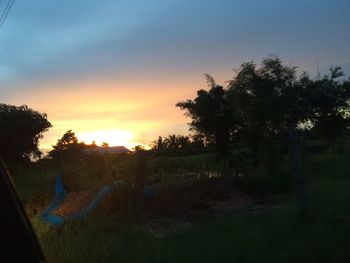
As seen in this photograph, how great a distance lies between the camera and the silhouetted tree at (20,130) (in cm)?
3466

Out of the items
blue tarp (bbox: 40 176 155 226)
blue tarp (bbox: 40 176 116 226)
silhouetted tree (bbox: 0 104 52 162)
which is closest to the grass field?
blue tarp (bbox: 40 176 116 226)

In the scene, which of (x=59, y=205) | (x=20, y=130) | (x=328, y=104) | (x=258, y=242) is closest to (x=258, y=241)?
(x=258, y=242)

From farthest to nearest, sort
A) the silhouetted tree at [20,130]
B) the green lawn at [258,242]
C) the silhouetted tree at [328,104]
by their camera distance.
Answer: the silhouetted tree at [20,130] → the silhouetted tree at [328,104] → the green lawn at [258,242]

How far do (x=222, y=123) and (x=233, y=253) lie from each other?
107 feet

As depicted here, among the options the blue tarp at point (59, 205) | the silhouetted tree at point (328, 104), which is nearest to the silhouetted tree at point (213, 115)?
the silhouetted tree at point (328, 104)

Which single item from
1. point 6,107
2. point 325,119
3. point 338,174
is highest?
point 6,107

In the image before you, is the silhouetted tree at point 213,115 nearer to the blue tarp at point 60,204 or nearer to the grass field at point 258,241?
the blue tarp at point 60,204

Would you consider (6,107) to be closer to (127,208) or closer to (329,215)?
(127,208)

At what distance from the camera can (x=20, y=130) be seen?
35969mm

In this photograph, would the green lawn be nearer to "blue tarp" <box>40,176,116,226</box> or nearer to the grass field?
the grass field

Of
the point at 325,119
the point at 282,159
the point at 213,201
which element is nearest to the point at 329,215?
the point at 213,201

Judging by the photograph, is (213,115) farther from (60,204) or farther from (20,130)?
(60,204)

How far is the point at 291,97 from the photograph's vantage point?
28.2 m

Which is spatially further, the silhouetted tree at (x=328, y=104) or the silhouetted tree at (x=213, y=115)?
the silhouetted tree at (x=213, y=115)
